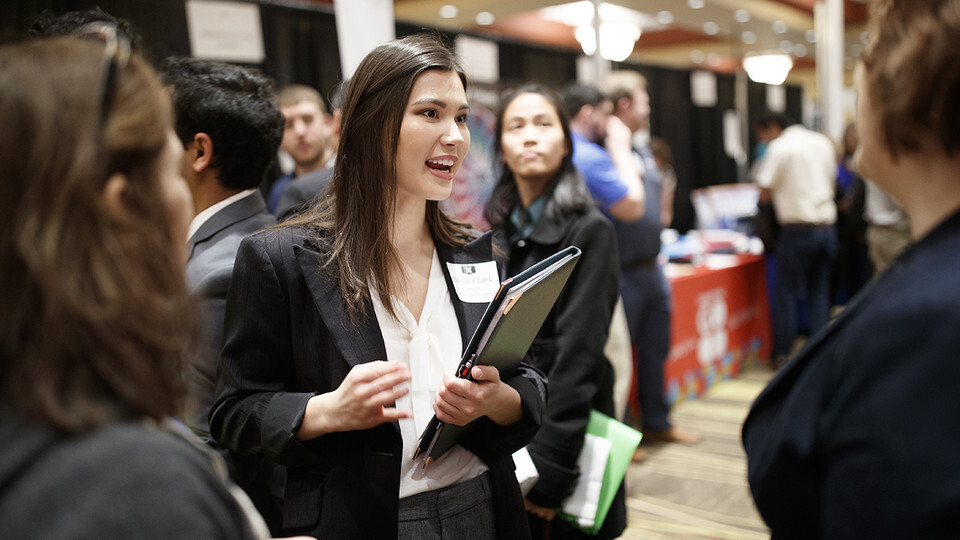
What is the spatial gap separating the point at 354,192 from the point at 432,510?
56 centimetres

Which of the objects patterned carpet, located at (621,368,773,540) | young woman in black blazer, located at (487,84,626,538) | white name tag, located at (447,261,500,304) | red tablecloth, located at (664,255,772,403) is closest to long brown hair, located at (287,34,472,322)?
white name tag, located at (447,261,500,304)

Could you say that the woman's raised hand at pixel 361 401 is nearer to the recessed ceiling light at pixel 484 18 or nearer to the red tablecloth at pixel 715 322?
the red tablecloth at pixel 715 322

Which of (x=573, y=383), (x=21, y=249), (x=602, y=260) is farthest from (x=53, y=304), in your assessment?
(x=602, y=260)

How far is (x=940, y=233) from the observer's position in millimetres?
754

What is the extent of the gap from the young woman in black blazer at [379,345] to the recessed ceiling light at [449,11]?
20.3ft

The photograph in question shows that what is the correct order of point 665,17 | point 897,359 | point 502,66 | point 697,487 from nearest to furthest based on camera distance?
1. point 897,359
2. point 697,487
3. point 502,66
4. point 665,17

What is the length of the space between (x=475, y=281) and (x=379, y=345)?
0.24 metres

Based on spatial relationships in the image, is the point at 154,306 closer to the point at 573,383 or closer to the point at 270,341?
the point at 270,341

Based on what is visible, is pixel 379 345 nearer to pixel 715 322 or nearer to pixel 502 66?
pixel 715 322

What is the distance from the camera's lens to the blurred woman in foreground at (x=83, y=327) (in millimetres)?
553

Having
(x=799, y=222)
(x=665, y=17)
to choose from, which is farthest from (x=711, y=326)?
(x=665, y=17)

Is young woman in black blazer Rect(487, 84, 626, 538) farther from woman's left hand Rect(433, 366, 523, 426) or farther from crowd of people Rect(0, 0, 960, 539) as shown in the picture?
woman's left hand Rect(433, 366, 523, 426)

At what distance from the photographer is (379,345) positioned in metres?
1.18

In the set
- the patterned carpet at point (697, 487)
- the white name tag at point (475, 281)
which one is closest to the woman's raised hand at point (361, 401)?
the white name tag at point (475, 281)
